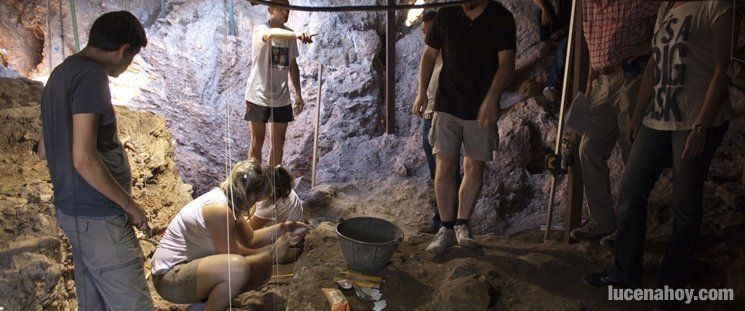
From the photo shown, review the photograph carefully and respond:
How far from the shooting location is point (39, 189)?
10.3 feet

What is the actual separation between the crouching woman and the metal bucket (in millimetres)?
573

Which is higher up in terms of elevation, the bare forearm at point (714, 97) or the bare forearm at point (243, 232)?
the bare forearm at point (714, 97)

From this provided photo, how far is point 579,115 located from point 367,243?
5.37 ft

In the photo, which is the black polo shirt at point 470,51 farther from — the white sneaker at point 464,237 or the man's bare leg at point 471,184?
the white sneaker at point 464,237

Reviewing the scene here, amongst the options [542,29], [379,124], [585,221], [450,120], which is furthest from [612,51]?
[379,124]

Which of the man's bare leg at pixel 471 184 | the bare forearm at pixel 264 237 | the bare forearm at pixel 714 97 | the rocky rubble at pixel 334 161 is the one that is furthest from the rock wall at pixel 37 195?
the bare forearm at pixel 714 97

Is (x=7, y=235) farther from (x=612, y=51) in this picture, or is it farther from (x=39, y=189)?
(x=612, y=51)

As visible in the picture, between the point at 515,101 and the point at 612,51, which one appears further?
the point at 515,101

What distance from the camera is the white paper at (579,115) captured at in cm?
328

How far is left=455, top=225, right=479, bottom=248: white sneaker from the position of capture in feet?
10.9

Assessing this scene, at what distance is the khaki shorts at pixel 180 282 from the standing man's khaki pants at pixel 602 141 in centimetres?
258

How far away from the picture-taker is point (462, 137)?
11.2 ft

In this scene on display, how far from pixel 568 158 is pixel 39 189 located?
11.2ft

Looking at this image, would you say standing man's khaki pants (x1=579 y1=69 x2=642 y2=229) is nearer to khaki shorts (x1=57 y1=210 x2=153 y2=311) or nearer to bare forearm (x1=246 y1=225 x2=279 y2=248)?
bare forearm (x1=246 y1=225 x2=279 y2=248)
